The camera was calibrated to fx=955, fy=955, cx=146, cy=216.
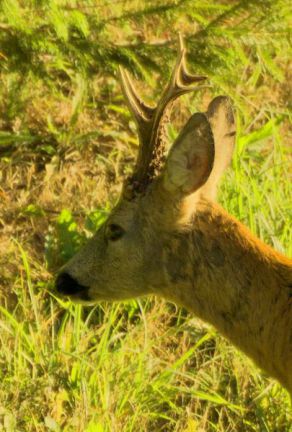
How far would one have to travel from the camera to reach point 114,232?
398 centimetres

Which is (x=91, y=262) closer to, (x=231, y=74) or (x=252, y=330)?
(x=252, y=330)

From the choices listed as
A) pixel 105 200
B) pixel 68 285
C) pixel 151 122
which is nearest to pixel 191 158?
pixel 151 122

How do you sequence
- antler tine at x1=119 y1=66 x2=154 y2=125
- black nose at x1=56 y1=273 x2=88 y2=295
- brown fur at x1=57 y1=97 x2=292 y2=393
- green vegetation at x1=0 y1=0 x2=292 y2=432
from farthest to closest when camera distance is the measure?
green vegetation at x1=0 y1=0 x2=292 y2=432 < black nose at x1=56 y1=273 x2=88 y2=295 < antler tine at x1=119 y1=66 x2=154 y2=125 < brown fur at x1=57 y1=97 x2=292 y2=393

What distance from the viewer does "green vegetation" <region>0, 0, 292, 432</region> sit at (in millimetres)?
4363

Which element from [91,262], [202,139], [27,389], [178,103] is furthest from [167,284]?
[178,103]

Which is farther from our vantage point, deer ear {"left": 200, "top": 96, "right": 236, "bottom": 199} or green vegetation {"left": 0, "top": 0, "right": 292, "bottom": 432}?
green vegetation {"left": 0, "top": 0, "right": 292, "bottom": 432}

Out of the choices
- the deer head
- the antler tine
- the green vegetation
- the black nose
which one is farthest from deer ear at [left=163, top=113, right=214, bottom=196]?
the green vegetation

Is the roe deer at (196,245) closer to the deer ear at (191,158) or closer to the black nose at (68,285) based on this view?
the deer ear at (191,158)

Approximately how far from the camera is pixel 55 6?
468 centimetres

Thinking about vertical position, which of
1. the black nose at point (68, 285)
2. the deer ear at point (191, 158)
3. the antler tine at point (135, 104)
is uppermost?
the antler tine at point (135, 104)

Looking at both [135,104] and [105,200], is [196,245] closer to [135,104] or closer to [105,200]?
[135,104]

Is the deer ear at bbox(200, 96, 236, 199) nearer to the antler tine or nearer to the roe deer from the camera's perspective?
the roe deer

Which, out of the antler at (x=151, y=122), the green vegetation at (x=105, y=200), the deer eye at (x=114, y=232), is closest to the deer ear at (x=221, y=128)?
the antler at (x=151, y=122)

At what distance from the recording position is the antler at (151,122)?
3.66 meters
